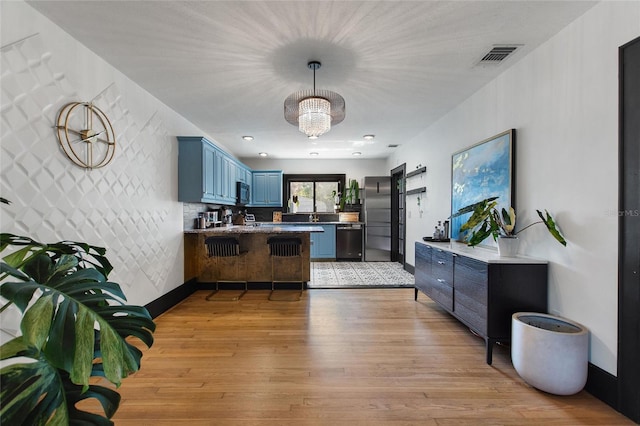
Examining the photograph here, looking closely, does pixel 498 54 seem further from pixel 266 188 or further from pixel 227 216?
pixel 266 188

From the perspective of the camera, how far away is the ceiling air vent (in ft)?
7.11

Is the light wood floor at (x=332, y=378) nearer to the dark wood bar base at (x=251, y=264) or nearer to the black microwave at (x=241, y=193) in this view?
the dark wood bar base at (x=251, y=264)

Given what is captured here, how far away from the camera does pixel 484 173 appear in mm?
2775

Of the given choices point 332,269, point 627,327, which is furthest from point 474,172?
point 332,269

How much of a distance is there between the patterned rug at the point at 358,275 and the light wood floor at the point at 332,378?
125cm

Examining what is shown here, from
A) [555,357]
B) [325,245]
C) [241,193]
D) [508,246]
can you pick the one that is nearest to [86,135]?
[241,193]

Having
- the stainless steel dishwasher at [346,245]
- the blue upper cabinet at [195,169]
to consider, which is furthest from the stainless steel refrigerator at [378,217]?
the blue upper cabinet at [195,169]

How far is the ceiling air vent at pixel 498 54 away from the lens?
85.3 inches

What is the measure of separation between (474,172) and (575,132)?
1.08m

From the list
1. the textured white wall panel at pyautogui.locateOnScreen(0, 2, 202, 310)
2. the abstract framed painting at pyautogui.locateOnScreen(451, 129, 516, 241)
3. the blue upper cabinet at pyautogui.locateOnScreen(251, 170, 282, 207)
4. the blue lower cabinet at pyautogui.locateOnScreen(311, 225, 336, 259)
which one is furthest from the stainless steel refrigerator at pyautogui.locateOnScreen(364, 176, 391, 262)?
the textured white wall panel at pyautogui.locateOnScreen(0, 2, 202, 310)

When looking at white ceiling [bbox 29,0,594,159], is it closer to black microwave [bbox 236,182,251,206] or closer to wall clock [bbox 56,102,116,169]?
wall clock [bbox 56,102,116,169]

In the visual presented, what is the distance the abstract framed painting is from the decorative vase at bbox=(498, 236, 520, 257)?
36 cm

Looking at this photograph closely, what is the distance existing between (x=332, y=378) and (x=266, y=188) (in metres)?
5.06

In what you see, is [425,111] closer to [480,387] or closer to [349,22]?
[349,22]
